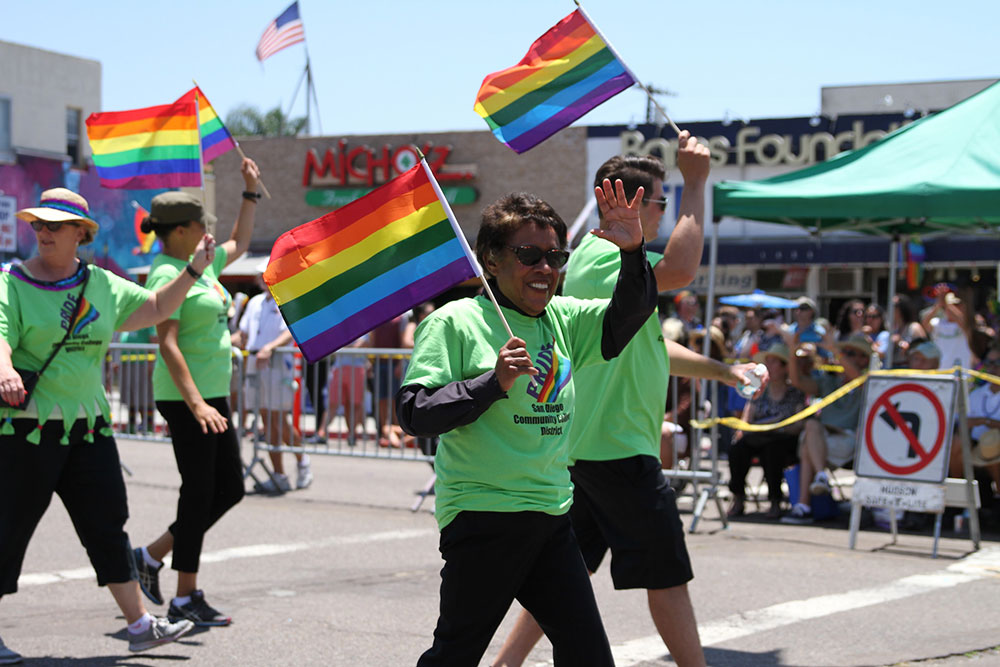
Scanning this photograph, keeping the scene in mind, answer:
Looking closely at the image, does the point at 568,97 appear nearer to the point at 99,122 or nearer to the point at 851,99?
the point at 99,122

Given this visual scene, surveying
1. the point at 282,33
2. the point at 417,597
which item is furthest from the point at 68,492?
the point at 282,33

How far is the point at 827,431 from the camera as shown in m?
10.2

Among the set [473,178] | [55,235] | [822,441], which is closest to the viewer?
[55,235]

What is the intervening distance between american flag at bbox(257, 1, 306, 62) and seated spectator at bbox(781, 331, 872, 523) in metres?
12.5

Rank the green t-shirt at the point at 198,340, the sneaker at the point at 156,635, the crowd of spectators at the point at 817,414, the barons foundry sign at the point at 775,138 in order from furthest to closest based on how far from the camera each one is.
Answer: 1. the barons foundry sign at the point at 775,138
2. the crowd of spectators at the point at 817,414
3. the green t-shirt at the point at 198,340
4. the sneaker at the point at 156,635

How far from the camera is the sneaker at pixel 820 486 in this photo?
977cm

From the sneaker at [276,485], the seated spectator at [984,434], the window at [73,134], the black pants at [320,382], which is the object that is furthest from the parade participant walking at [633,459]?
the window at [73,134]

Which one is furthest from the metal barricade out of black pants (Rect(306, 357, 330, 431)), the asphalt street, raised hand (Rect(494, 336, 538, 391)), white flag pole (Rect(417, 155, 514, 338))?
raised hand (Rect(494, 336, 538, 391))

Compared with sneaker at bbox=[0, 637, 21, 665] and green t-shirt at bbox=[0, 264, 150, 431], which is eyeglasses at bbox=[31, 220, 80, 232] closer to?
green t-shirt at bbox=[0, 264, 150, 431]

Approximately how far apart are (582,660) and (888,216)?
6.36m

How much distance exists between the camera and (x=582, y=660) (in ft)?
11.5

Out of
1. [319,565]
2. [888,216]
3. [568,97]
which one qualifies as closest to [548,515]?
[568,97]

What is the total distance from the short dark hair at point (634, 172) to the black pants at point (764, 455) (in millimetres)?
5761

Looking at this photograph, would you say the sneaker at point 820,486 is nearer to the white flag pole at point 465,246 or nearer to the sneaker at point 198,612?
the sneaker at point 198,612
